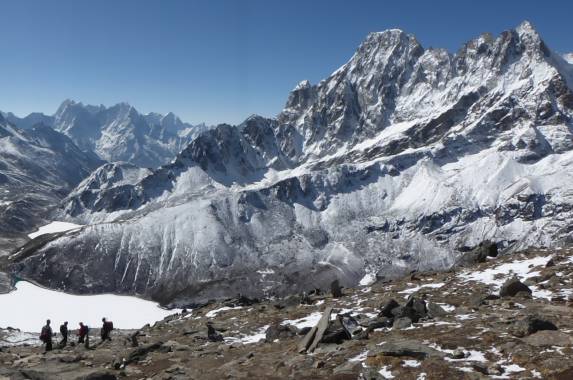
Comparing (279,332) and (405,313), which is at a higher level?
(405,313)

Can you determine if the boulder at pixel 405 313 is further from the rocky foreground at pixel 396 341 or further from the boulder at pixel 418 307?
the boulder at pixel 418 307

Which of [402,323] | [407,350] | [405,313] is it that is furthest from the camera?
[405,313]

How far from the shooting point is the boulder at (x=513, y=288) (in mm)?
34844

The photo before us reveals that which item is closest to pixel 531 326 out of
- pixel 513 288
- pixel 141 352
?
pixel 513 288

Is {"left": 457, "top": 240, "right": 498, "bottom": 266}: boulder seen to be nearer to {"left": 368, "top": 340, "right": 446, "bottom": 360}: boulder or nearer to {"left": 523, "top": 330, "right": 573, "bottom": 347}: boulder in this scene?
{"left": 523, "top": 330, "right": 573, "bottom": 347}: boulder

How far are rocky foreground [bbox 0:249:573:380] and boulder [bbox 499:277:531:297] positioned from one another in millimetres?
111

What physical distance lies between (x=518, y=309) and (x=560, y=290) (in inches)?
230

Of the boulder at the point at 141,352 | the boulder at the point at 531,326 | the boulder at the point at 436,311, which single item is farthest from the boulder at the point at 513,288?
the boulder at the point at 141,352

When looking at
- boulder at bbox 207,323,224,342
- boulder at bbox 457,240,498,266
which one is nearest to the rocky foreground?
boulder at bbox 207,323,224,342

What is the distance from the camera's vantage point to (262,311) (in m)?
51.4

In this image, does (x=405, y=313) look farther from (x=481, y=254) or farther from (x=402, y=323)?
(x=481, y=254)

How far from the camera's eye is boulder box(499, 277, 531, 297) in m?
34.8

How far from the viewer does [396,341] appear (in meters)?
25.0

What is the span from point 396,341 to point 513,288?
47.9ft
